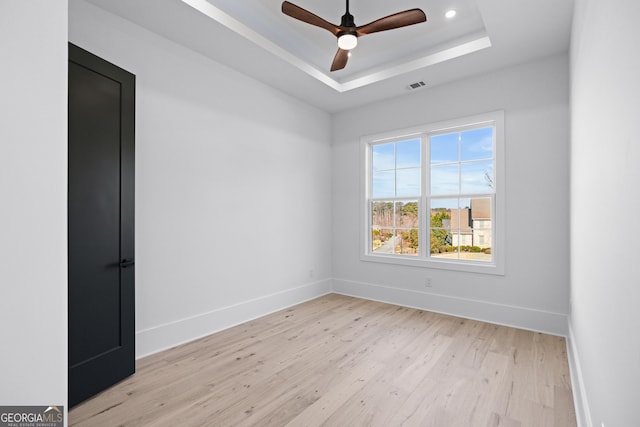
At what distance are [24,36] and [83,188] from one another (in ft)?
3.73

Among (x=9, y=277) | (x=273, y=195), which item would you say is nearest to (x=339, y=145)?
(x=273, y=195)

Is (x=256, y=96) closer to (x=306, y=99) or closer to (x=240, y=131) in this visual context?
(x=240, y=131)

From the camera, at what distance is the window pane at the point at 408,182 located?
14.5 feet

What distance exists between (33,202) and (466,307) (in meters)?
4.10

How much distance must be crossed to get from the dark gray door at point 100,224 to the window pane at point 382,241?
3.30 m

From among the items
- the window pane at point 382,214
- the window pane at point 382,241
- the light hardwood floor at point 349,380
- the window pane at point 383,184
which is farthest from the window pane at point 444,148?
the light hardwood floor at point 349,380

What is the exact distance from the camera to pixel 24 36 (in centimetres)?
121

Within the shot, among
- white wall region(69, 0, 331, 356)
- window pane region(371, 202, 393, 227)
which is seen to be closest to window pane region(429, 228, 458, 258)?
window pane region(371, 202, 393, 227)

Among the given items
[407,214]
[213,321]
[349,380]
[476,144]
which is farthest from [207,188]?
[476,144]

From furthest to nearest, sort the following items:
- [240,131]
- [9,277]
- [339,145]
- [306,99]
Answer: [339,145]
[306,99]
[240,131]
[9,277]

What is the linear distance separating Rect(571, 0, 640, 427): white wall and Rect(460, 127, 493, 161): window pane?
204 cm

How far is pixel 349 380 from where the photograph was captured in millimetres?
2385

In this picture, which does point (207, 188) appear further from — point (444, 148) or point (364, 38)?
point (444, 148)

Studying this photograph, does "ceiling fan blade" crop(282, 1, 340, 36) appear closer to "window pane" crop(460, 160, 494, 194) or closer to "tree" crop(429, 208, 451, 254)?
"window pane" crop(460, 160, 494, 194)
